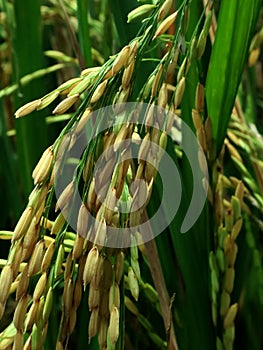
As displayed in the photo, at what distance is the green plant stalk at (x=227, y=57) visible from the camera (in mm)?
740

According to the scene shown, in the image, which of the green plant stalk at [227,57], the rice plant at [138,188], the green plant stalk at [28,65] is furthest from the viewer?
the green plant stalk at [28,65]

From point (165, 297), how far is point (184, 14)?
0.92 ft

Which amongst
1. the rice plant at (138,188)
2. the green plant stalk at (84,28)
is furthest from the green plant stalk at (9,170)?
the green plant stalk at (84,28)

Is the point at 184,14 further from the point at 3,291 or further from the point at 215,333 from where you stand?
the point at 215,333

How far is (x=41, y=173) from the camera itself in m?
0.55

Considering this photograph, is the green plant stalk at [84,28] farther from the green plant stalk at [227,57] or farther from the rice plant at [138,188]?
the green plant stalk at [227,57]

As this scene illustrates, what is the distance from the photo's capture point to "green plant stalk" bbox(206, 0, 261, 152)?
0.74 meters

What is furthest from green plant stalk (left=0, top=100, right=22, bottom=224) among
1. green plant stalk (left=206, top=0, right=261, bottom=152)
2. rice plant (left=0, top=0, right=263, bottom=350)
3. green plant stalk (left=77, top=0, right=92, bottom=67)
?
green plant stalk (left=206, top=0, right=261, bottom=152)

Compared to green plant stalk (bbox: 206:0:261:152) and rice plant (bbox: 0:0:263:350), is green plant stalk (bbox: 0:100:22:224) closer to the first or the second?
rice plant (bbox: 0:0:263:350)

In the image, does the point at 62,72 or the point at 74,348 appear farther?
the point at 62,72

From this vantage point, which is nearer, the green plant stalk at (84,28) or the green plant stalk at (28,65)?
the green plant stalk at (84,28)

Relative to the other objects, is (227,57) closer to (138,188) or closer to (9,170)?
(138,188)

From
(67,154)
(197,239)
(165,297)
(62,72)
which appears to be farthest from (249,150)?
(62,72)

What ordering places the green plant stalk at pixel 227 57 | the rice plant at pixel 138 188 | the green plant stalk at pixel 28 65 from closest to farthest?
1. the rice plant at pixel 138 188
2. the green plant stalk at pixel 227 57
3. the green plant stalk at pixel 28 65
